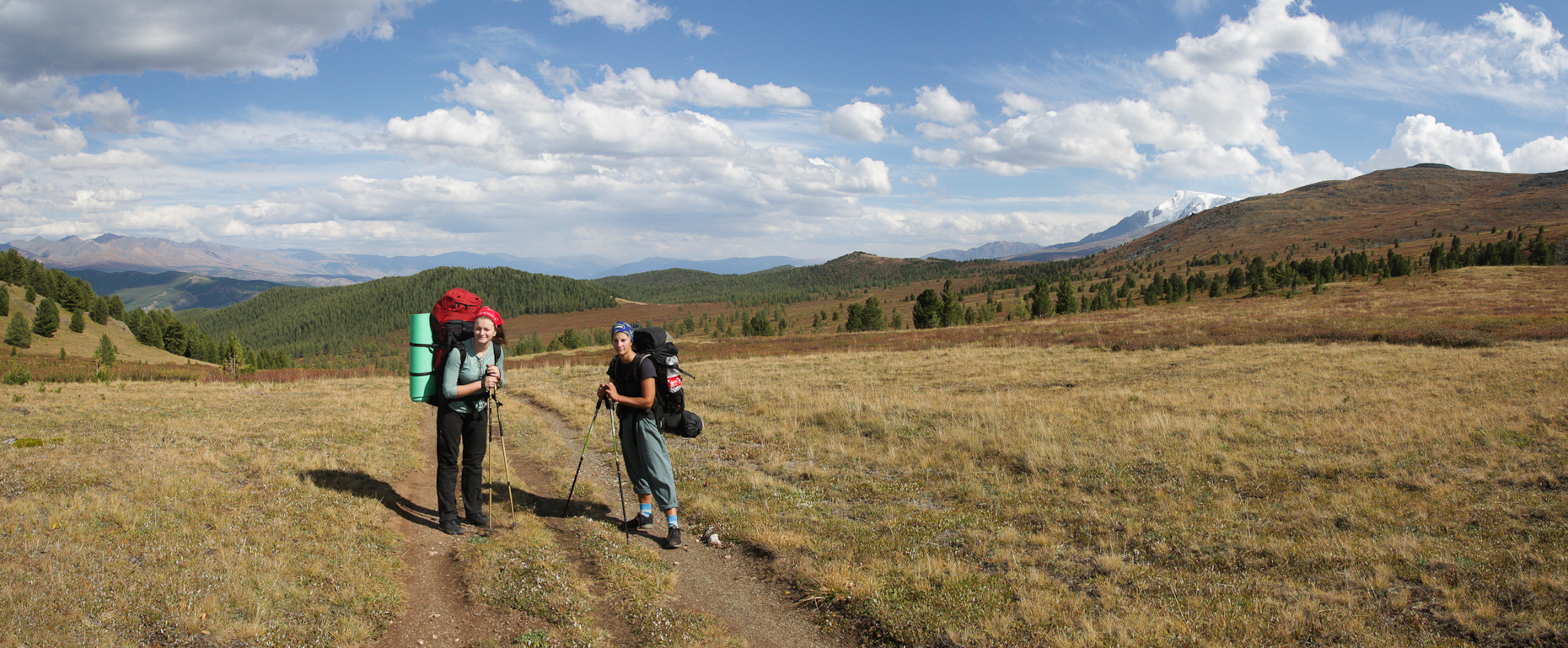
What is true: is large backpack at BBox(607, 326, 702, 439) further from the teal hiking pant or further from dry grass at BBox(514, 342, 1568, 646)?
dry grass at BBox(514, 342, 1568, 646)

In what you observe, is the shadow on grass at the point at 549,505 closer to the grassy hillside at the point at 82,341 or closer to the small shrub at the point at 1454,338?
the small shrub at the point at 1454,338

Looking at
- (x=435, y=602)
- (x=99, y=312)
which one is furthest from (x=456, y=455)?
(x=99, y=312)

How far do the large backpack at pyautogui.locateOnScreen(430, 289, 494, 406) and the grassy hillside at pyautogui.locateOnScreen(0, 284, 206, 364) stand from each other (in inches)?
3118

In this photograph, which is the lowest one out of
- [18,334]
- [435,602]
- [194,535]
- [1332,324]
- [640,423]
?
[435,602]

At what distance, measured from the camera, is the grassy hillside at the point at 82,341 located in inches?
2739

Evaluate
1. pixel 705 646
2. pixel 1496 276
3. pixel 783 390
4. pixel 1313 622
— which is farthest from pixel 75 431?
pixel 1496 276

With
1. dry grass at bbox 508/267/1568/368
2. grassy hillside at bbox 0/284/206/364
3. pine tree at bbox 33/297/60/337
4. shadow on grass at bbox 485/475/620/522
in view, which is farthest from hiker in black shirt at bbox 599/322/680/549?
pine tree at bbox 33/297/60/337

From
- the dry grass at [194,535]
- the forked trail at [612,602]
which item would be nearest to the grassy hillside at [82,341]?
the dry grass at [194,535]

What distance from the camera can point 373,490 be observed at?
385 inches

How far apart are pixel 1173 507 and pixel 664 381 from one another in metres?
7.62

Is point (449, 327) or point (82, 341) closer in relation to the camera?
point (449, 327)

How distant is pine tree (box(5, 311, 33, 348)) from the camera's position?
219 feet

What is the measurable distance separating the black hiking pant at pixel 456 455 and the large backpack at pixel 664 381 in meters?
2.03

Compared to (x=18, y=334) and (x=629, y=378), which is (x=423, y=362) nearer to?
(x=629, y=378)
